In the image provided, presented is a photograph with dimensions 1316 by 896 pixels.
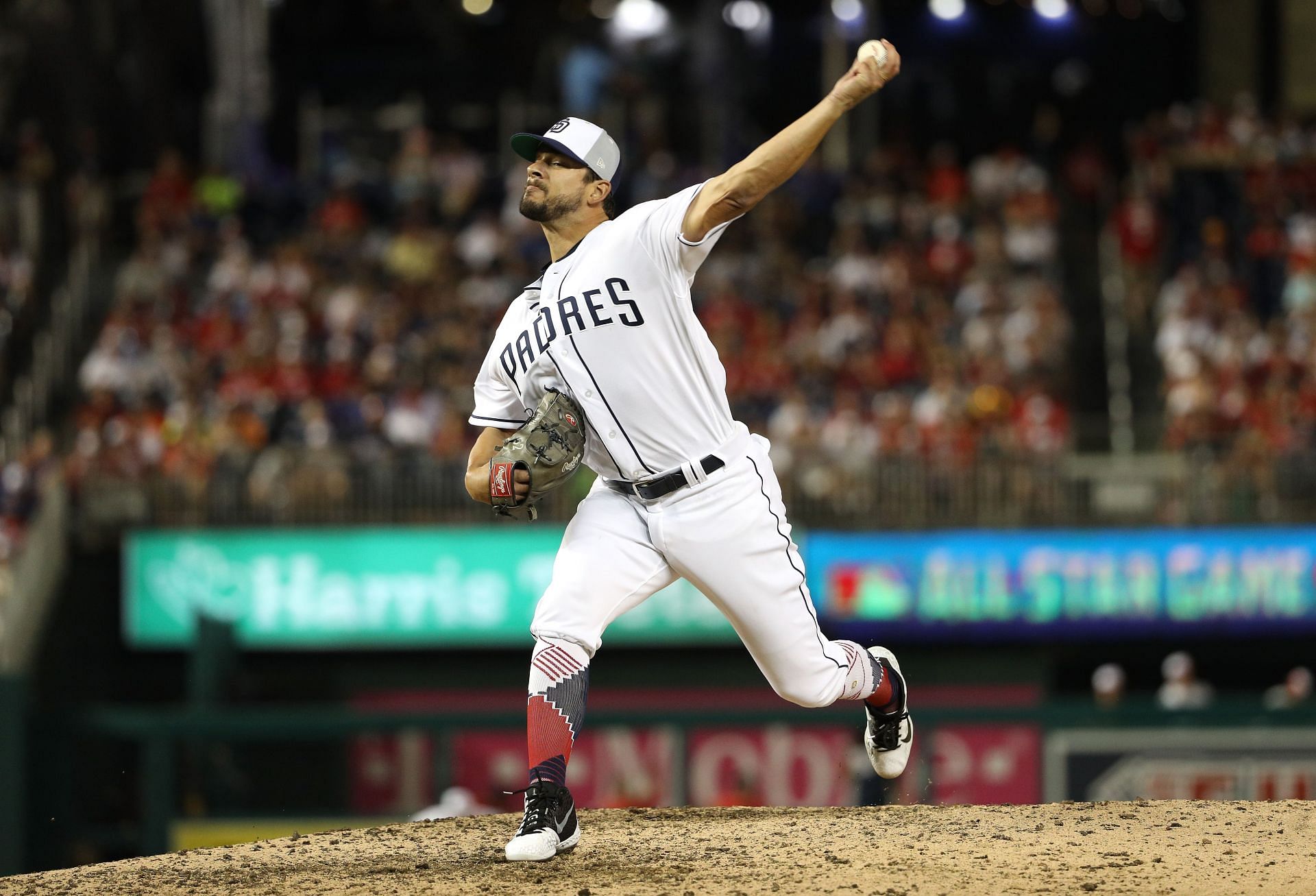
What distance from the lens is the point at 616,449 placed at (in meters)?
5.14

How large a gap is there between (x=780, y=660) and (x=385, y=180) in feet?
47.1

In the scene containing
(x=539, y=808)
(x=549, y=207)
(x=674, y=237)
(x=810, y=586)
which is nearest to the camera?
(x=674, y=237)

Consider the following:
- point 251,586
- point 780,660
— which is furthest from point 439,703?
point 780,660

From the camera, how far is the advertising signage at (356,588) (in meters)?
14.5

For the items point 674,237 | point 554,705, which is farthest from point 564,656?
point 674,237

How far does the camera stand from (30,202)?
1758 centimetres

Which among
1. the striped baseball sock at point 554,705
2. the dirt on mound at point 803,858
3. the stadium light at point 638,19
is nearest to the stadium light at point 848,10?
the stadium light at point 638,19

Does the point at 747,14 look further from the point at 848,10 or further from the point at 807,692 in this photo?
the point at 807,692

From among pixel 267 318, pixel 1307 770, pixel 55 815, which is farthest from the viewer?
pixel 267 318

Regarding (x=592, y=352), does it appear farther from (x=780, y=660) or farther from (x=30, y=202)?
(x=30, y=202)

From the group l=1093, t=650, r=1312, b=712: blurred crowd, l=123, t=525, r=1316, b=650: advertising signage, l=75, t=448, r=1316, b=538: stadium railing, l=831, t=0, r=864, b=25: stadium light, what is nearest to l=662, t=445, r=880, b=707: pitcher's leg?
l=1093, t=650, r=1312, b=712: blurred crowd

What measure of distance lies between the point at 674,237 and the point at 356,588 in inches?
400

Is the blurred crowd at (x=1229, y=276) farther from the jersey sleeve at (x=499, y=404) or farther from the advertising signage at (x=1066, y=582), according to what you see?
the jersey sleeve at (x=499, y=404)

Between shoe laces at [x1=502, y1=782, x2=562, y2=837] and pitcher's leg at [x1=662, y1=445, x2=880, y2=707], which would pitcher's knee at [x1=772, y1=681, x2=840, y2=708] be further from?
shoe laces at [x1=502, y1=782, x2=562, y2=837]
